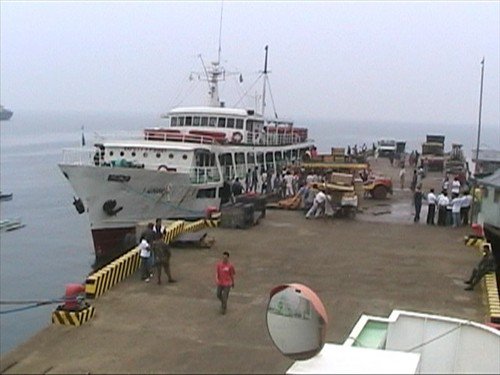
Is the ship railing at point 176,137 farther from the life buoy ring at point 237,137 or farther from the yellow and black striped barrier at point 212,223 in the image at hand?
the yellow and black striped barrier at point 212,223

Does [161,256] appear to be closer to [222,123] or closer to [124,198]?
[124,198]

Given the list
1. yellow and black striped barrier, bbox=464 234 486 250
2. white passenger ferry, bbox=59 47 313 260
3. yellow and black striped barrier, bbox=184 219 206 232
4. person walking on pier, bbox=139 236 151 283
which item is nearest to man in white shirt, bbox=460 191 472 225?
yellow and black striped barrier, bbox=464 234 486 250

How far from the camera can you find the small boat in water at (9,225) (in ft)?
148

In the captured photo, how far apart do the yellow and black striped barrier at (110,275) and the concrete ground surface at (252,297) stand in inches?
9.1

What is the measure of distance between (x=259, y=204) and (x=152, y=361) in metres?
15.0

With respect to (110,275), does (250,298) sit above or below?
below

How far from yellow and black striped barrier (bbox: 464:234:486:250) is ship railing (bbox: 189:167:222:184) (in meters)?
11.9

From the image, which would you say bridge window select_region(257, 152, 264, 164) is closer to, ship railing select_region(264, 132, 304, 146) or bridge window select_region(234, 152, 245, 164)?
ship railing select_region(264, 132, 304, 146)

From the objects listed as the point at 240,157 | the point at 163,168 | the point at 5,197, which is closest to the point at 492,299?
the point at 163,168

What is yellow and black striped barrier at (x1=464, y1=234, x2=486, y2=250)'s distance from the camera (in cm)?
2131

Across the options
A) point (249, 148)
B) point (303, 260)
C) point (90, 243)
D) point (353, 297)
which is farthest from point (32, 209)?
point (353, 297)

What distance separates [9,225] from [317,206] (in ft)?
88.3

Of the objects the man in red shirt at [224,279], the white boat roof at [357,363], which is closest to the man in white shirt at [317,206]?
the man in red shirt at [224,279]

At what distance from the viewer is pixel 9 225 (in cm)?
4581
